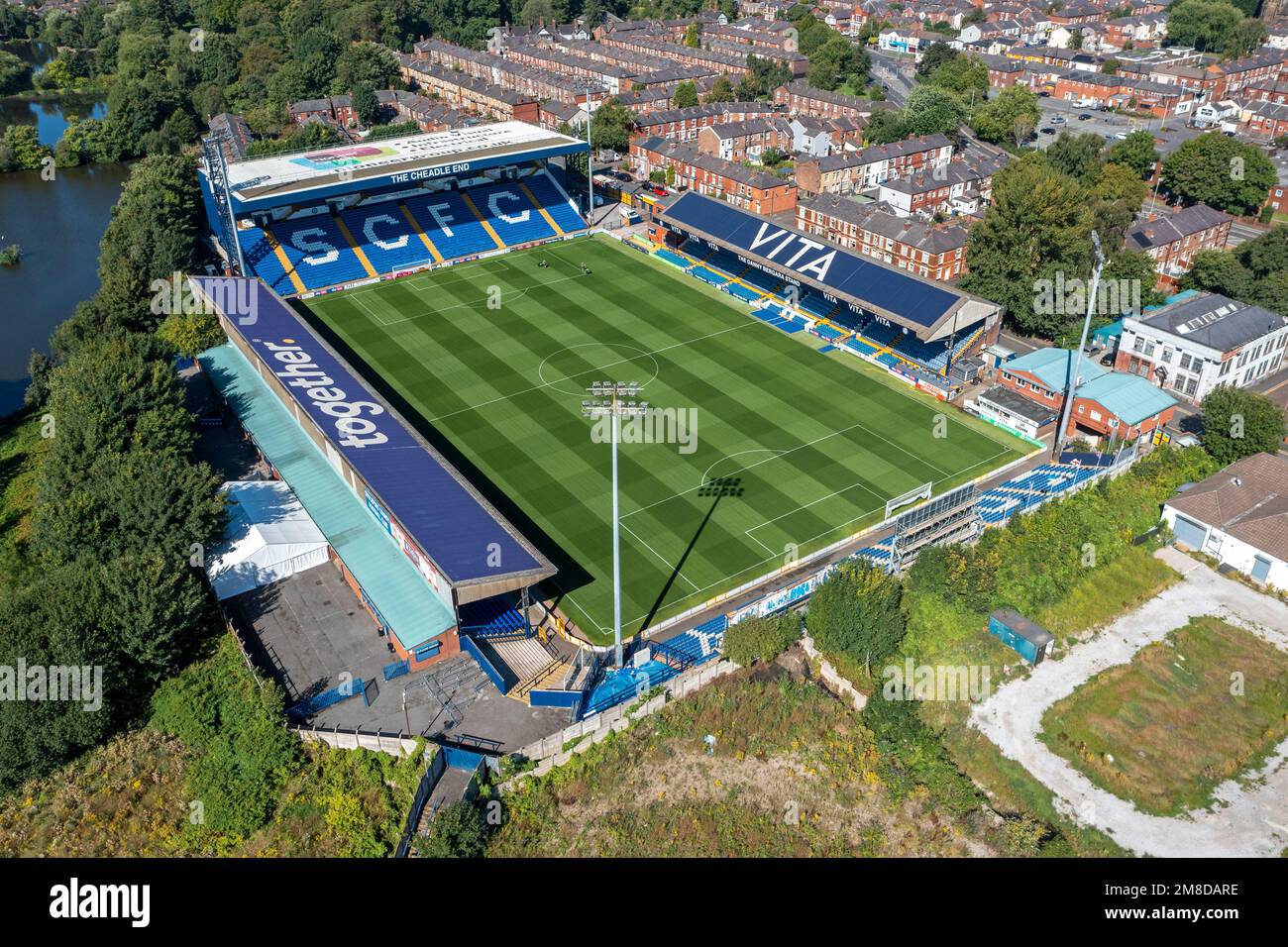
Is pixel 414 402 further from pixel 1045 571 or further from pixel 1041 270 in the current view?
pixel 1041 270

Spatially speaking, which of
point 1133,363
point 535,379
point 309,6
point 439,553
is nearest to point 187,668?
point 439,553

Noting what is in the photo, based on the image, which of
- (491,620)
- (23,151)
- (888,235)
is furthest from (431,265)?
(23,151)

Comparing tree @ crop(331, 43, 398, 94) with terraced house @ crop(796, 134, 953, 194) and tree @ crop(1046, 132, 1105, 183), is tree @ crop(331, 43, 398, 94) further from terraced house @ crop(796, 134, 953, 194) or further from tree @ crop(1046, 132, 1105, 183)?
tree @ crop(1046, 132, 1105, 183)

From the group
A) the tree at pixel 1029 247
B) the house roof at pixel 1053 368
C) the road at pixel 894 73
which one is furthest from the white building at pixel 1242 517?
the road at pixel 894 73

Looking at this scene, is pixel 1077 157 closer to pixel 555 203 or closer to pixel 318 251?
pixel 555 203

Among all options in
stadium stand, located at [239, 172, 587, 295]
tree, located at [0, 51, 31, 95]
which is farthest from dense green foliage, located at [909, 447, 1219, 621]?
tree, located at [0, 51, 31, 95]

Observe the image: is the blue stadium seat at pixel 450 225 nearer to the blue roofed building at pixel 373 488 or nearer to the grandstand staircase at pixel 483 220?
the grandstand staircase at pixel 483 220
